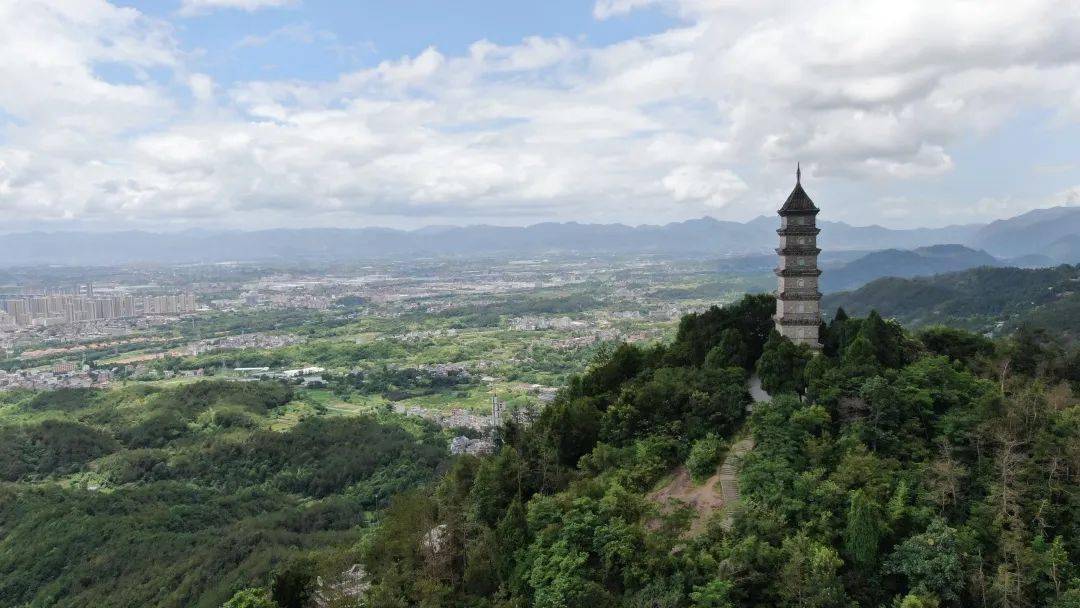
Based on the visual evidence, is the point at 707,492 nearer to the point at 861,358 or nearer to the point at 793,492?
the point at 793,492

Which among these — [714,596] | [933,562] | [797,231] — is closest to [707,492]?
[714,596]

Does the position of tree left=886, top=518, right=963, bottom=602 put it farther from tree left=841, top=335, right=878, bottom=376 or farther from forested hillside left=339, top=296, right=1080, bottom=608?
tree left=841, top=335, right=878, bottom=376

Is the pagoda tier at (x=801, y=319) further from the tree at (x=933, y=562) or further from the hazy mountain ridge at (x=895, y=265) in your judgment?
the hazy mountain ridge at (x=895, y=265)

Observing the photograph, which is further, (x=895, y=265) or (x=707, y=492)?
(x=895, y=265)

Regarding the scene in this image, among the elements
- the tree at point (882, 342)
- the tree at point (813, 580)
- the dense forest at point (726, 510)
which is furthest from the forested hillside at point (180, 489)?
the tree at point (882, 342)

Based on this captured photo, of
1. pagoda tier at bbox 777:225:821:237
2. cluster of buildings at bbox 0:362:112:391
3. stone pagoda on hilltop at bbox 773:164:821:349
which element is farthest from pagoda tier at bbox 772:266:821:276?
cluster of buildings at bbox 0:362:112:391

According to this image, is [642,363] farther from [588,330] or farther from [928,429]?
[588,330]
